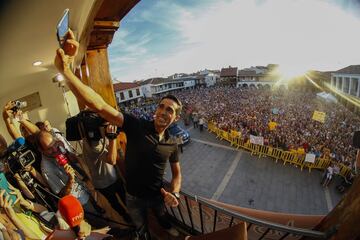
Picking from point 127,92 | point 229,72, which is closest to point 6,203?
point 127,92

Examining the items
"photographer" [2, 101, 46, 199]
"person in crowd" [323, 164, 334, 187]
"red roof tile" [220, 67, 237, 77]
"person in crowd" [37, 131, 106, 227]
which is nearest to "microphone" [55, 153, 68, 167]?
"person in crowd" [37, 131, 106, 227]

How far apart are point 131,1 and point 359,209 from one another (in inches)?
107

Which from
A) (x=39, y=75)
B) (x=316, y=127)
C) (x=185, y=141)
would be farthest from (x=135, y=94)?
(x=39, y=75)

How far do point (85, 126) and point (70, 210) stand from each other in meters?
1.11

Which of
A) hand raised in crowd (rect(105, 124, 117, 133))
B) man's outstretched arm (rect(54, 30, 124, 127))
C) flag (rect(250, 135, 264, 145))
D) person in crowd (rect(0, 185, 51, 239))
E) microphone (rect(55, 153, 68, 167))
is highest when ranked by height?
man's outstretched arm (rect(54, 30, 124, 127))

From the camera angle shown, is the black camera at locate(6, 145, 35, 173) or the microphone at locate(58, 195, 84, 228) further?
the black camera at locate(6, 145, 35, 173)

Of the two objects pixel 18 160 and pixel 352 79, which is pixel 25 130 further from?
pixel 352 79

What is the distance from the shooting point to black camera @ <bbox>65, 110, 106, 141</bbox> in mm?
2008

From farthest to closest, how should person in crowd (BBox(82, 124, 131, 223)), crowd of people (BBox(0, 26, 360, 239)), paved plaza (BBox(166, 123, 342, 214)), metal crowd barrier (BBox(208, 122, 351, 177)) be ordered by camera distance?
metal crowd barrier (BBox(208, 122, 351, 177))
paved plaza (BBox(166, 123, 342, 214))
person in crowd (BBox(82, 124, 131, 223))
crowd of people (BBox(0, 26, 360, 239))

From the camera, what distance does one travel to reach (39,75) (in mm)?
4059

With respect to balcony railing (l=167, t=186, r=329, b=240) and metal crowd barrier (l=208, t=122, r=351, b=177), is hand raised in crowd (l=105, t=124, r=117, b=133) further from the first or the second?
metal crowd barrier (l=208, t=122, r=351, b=177)

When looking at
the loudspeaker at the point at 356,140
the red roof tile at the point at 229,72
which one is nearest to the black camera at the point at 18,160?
the loudspeaker at the point at 356,140

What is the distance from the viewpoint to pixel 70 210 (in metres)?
1.18

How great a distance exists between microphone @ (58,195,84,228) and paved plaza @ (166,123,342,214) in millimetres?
7965
